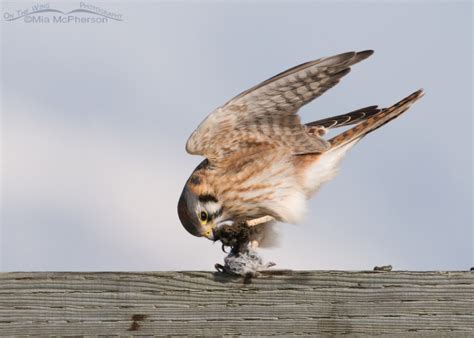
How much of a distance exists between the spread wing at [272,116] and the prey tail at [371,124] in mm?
288

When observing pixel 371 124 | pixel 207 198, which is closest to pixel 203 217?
pixel 207 198

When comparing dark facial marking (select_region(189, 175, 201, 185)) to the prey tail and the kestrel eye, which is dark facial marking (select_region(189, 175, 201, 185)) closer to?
the kestrel eye

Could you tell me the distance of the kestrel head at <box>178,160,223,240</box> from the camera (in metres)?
3.57

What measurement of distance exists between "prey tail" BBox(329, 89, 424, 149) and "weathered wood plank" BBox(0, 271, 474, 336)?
73.1 inches

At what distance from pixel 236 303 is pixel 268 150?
1.74m

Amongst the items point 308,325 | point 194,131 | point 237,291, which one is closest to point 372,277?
point 308,325

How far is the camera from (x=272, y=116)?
146 inches

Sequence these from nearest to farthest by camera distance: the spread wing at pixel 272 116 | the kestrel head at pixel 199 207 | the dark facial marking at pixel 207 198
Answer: the spread wing at pixel 272 116 → the kestrel head at pixel 199 207 → the dark facial marking at pixel 207 198

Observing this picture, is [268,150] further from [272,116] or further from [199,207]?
[199,207]

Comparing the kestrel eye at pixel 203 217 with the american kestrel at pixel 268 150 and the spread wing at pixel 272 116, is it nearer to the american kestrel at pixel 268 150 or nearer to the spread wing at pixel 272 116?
the american kestrel at pixel 268 150

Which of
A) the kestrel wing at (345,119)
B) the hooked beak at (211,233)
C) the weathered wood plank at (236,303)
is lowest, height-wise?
the weathered wood plank at (236,303)

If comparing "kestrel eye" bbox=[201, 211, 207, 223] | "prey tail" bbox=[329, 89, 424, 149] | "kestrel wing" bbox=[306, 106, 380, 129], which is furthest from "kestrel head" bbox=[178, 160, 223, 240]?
"prey tail" bbox=[329, 89, 424, 149]

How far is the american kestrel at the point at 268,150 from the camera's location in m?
3.55

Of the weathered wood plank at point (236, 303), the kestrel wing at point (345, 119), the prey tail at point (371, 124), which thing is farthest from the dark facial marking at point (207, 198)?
the weathered wood plank at point (236, 303)
